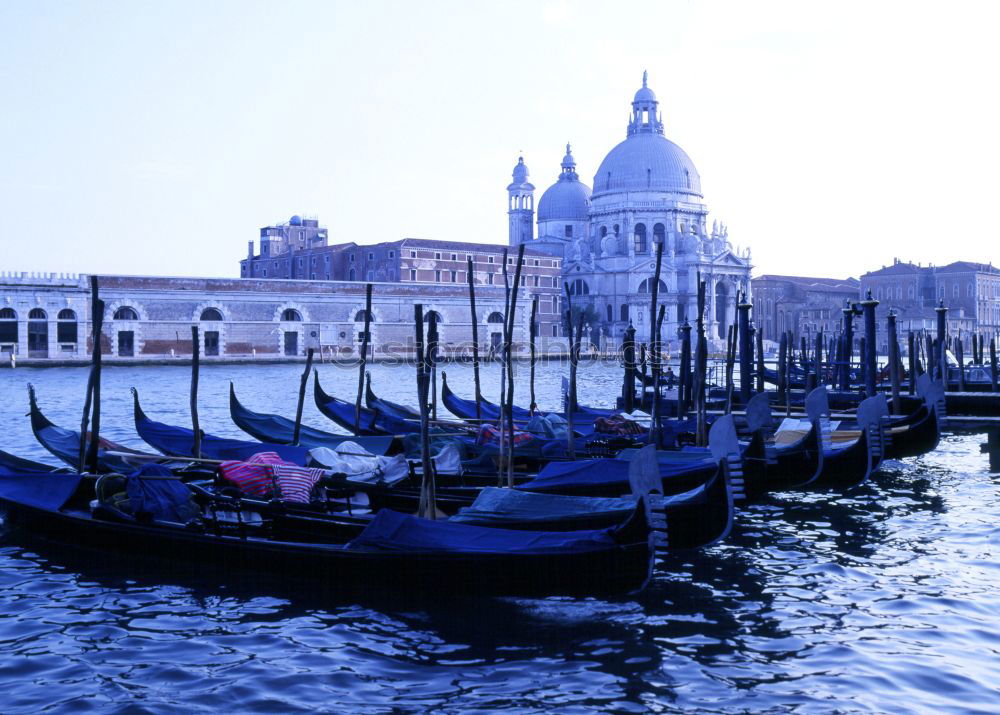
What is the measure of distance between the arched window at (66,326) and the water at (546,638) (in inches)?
1075

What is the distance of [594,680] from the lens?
4551 mm

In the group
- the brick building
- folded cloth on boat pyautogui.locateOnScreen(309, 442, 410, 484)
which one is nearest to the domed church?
the brick building

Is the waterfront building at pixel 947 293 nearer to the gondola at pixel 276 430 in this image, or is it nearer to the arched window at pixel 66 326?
the arched window at pixel 66 326

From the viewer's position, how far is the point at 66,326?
108ft

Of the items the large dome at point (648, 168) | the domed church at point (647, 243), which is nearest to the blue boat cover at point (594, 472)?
the domed church at point (647, 243)

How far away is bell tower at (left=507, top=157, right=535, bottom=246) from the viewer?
60531 millimetres

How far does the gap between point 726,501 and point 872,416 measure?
9.57 feet

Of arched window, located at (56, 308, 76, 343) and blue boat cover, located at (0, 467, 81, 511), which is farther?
arched window, located at (56, 308, 76, 343)

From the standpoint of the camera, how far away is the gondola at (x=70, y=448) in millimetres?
8133

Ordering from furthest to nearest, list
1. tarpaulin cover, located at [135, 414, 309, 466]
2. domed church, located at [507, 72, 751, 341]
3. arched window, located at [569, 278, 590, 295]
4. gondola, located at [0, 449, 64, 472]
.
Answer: arched window, located at [569, 278, 590, 295], domed church, located at [507, 72, 751, 341], tarpaulin cover, located at [135, 414, 309, 466], gondola, located at [0, 449, 64, 472]

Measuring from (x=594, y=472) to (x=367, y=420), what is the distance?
5.11 m

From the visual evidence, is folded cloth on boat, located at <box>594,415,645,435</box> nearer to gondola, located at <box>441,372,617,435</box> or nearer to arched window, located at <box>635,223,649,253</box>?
gondola, located at <box>441,372,617,435</box>

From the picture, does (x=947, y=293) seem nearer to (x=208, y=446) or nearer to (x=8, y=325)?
(x=8, y=325)

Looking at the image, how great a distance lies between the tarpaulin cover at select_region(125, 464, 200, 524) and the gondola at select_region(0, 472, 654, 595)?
0.25 ft
